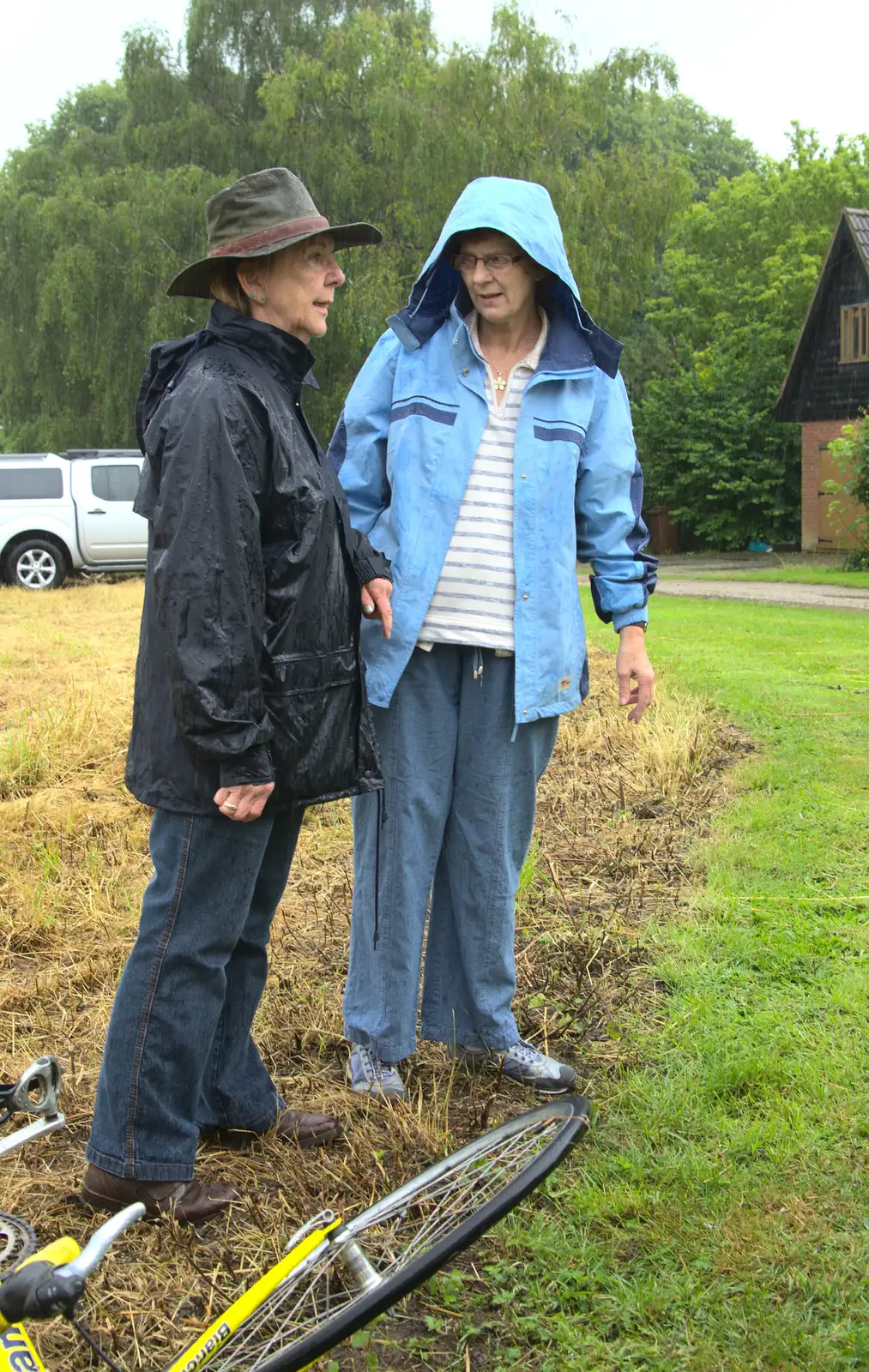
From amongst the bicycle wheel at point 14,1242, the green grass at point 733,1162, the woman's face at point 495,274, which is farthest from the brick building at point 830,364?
the bicycle wheel at point 14,1242

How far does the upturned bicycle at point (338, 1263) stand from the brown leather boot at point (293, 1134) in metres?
0.40

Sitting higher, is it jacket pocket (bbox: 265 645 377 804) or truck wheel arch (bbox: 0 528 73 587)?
truck wheel arch (bbox: 0 528 73 587)

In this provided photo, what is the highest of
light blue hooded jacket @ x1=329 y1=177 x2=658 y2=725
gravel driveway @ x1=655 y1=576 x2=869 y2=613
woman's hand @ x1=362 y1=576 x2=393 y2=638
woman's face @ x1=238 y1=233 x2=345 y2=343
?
woman's face @ x1=238 y1=233 x2=345 y2=343

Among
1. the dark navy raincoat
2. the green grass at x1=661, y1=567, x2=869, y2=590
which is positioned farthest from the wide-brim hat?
the green grass at x1=661, y1=567, x2=869, y2=590

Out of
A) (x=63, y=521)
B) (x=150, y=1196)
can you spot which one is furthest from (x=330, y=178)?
(x=150, y=1196)

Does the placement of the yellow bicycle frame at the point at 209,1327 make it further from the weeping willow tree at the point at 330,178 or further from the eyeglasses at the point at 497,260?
the weeping willow tree at the point at 330,178

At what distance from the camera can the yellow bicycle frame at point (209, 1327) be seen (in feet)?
5.98

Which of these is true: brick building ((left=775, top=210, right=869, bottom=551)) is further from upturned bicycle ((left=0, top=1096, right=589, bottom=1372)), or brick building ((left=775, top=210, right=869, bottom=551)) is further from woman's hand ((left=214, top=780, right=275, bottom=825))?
woman's hand ((left=214, top=780, right=275, bottom=825))

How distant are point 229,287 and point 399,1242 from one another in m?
1.84

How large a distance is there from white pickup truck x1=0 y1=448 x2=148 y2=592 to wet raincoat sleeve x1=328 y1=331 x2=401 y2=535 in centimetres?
1477

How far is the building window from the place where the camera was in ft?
99.4

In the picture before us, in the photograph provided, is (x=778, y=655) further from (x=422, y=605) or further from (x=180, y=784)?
(x=180, y=784)

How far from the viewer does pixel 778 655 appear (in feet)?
34.9

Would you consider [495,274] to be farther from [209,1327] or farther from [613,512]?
[209,1327]
